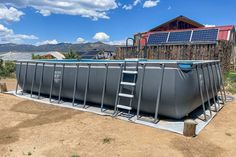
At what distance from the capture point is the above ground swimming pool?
6184mm

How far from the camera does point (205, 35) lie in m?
16.0

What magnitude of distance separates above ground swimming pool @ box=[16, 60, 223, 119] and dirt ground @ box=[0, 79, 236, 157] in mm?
793

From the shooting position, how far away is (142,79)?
660cm

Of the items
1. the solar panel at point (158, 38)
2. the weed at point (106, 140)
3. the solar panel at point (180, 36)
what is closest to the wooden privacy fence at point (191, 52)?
the solar panel at point (158, 38)

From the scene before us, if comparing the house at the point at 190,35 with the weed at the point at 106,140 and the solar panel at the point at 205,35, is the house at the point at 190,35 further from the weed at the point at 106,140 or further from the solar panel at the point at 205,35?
the weed at the point at 106,140

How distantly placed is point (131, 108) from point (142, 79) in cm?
94

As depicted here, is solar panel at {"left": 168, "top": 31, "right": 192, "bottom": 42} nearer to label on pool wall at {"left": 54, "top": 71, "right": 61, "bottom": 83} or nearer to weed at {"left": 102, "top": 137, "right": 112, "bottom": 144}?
label on pool wall at {"left": 54, "top": 71, "right": 61, "bottom": 83}

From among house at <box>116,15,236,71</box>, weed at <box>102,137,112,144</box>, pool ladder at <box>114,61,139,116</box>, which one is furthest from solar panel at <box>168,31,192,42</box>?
weed at <box>102,137,112,144</box>

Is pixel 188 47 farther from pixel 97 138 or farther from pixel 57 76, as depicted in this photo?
pixel 97 138

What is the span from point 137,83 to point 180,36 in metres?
11.8

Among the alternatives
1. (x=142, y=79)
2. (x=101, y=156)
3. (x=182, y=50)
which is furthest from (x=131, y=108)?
(x=182, y=50)

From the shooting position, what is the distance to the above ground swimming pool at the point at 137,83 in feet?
20.3

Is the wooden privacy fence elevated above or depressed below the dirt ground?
above

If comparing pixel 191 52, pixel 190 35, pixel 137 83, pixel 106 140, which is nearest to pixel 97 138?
pixel 106 140
